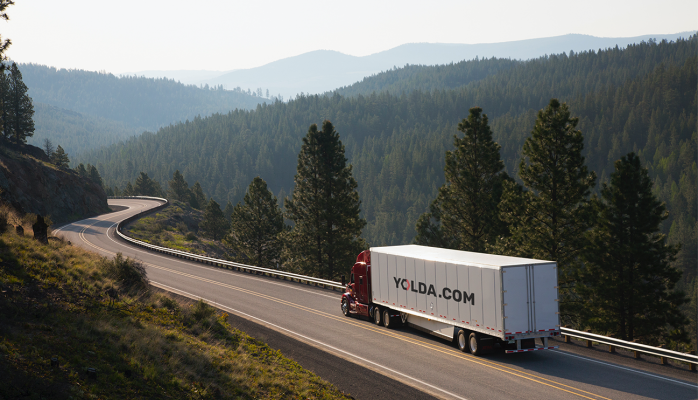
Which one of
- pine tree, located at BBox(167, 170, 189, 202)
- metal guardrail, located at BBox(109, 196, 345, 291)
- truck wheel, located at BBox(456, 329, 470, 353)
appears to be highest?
pine tree, located at BBox(167, 170, 189, 202)

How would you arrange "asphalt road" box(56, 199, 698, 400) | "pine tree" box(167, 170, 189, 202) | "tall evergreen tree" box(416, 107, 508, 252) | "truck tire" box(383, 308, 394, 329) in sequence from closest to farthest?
1. "asphalt road" box(56, 199, 698, 400)
2. "truck tire" box(383, 308, 394, 329)
3. "tall evergreen tree" box(416, 107, 508, 252)
4. "pine tree" box(167, 170, 189, 202)

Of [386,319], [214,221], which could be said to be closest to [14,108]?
[214,221]

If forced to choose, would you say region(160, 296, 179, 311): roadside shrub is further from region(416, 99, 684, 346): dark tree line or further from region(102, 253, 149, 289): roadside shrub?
region(416, 99, 684, 346): dark tree line

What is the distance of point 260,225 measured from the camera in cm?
5559

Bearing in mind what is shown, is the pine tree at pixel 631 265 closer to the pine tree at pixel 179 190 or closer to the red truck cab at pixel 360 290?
the red truck cab at pixel 360 290

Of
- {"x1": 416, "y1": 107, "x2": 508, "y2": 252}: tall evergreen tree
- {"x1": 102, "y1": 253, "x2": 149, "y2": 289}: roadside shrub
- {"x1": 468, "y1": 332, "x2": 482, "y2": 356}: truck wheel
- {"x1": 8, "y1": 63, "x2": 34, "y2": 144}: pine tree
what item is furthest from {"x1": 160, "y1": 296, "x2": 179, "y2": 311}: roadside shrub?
{"x1": 8, "y1": 63, "x2": 34, "y2": 144}: pine tree

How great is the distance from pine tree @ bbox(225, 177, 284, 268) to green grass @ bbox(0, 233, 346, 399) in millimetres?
34855

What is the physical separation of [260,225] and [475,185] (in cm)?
2589

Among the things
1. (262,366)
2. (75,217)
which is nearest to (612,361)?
(262,366)

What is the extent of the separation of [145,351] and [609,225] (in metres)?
27.8

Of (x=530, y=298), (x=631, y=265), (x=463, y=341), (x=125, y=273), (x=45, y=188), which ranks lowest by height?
(x=463, y=341)

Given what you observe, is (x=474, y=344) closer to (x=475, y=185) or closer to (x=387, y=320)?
(x=387, y=320)

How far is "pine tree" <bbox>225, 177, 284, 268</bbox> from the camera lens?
182ft

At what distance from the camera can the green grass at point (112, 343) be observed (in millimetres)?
10094
